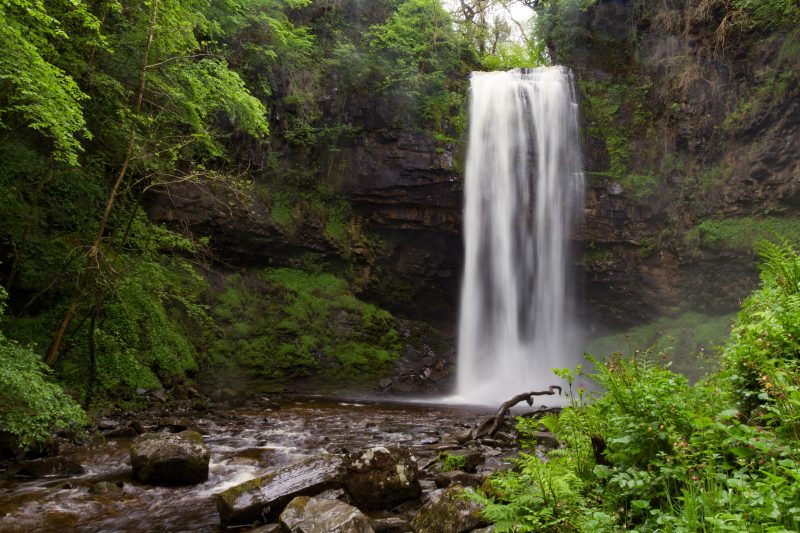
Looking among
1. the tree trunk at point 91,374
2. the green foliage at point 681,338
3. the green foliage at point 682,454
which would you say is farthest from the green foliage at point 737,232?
the tree trunk at point 91,374

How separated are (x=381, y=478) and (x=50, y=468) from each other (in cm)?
434

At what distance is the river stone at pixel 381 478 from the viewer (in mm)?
5059

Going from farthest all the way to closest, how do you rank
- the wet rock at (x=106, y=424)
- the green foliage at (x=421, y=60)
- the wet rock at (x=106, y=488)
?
the green foliage at (x=421, y=60)
the wet rock at (x=106, y=424)
the wet rock at (x=106, y=488)

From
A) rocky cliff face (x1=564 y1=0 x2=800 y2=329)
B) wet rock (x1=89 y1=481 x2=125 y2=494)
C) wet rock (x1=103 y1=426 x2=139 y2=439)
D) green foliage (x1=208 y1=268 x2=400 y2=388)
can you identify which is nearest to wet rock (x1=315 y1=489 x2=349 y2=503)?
wet rock (x1=89 y1=481 x2=125 y2=494)

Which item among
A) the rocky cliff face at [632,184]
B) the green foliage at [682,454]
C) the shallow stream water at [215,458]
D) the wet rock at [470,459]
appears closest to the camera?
the green foliage at [682,454]

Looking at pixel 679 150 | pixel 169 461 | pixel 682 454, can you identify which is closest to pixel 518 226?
Answer: pixel 679 150

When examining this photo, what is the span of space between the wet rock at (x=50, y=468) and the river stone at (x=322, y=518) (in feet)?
12.4

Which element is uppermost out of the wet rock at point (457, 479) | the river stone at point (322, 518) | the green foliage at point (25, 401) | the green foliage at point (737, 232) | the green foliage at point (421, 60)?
the green foliage at point (421, 60)

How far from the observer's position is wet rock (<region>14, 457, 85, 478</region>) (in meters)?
5.96

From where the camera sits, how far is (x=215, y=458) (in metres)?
7.09

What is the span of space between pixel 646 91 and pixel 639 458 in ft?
61.6

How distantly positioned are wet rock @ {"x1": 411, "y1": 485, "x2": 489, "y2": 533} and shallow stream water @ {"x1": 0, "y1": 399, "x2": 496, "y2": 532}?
7.06 feet

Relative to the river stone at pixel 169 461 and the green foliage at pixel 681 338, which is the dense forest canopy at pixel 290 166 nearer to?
the green foliage at pixel 681 338

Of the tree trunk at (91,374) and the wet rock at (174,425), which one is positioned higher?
the tree trunk at (91,374)
